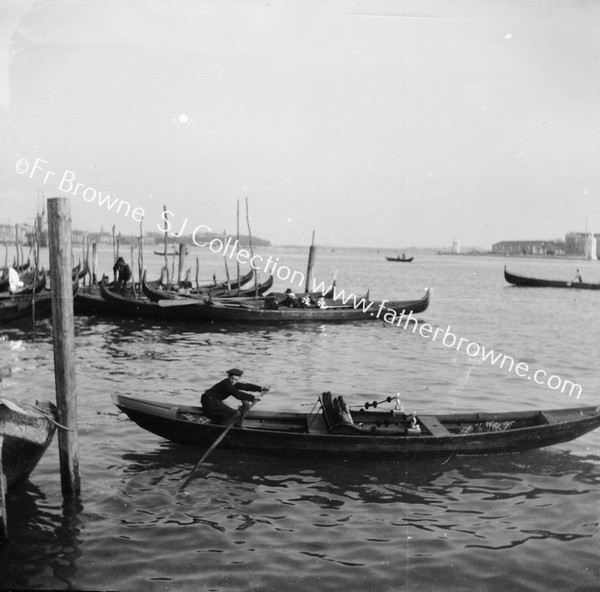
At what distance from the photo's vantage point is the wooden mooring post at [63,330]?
22.1 feet

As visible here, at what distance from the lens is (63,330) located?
22.4 ft

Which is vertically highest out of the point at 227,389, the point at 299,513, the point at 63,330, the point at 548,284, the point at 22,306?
the point at 548,284

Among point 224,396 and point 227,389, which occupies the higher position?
point 227,389

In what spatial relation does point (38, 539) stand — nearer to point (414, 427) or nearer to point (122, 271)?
point (414, 427)

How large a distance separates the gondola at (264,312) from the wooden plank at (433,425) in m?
13.9

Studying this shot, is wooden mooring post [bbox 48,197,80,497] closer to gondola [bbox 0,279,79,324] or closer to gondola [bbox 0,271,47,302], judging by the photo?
gondola [bbox 0,279,79,324]

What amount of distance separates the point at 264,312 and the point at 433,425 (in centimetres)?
1420

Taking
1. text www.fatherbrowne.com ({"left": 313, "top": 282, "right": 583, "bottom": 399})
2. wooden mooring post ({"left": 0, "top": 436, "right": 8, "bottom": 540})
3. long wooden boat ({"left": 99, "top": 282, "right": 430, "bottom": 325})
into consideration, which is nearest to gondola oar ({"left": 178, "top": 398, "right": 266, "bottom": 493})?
wooden mooring post ({"left": 0, "top": 436, "right": 8, "bottom": 540})

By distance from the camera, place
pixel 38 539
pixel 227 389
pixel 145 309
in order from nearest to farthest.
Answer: pixel 38 539
pixel 227 389
pixel 145 309

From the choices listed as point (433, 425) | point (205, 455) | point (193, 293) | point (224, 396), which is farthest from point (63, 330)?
point (193, 293)

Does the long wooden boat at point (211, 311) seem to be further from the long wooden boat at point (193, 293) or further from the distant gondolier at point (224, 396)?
the distant gondolier at point (224, 396)

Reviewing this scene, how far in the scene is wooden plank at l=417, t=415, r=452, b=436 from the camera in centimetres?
857

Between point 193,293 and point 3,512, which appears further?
point 193,293

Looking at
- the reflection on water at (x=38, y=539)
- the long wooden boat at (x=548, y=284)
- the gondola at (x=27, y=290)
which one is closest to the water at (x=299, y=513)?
the reflection on water at (x=38, y=539)
